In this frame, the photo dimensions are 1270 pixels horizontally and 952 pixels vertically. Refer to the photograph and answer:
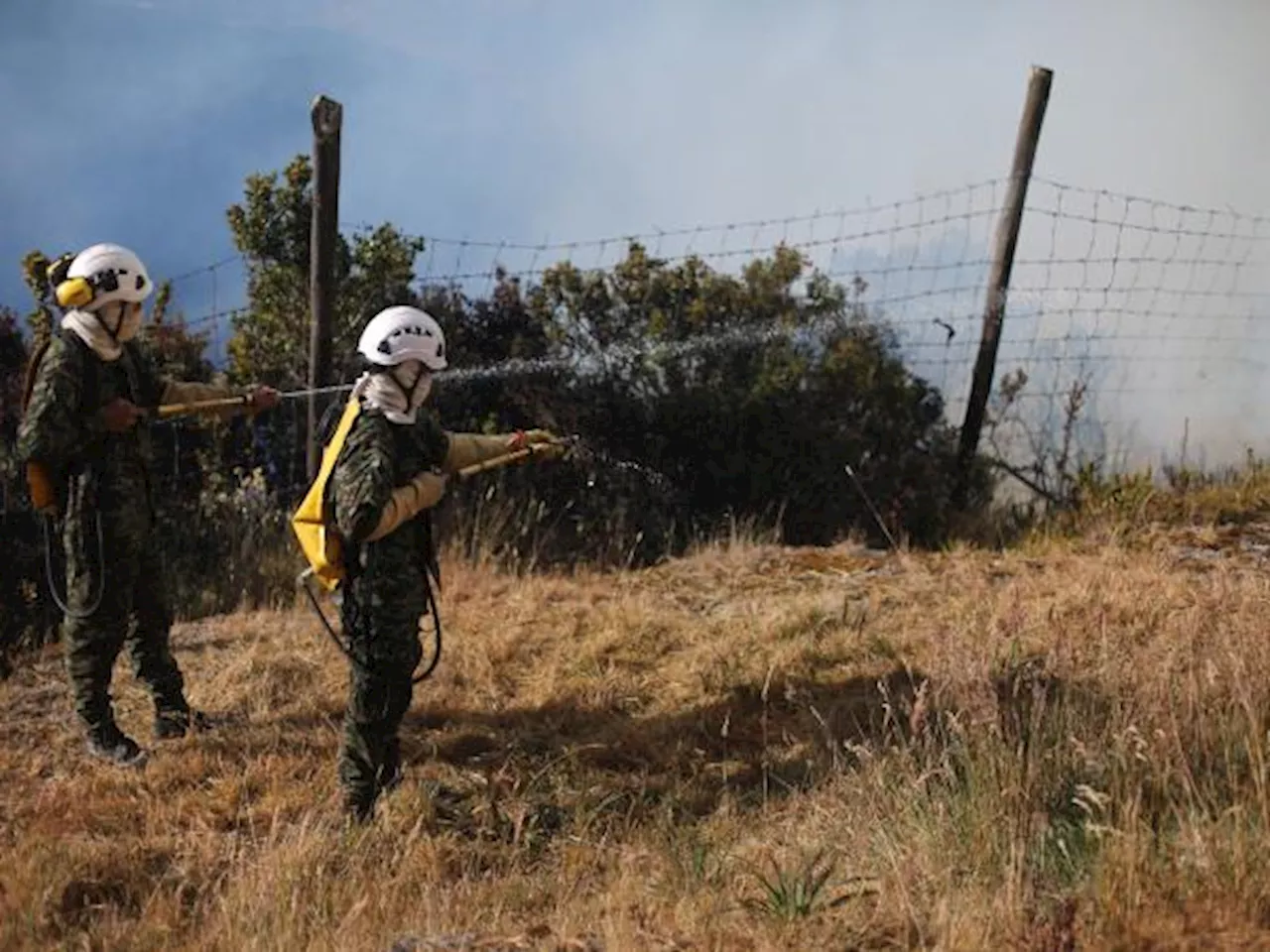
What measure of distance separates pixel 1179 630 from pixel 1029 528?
3.31 metres

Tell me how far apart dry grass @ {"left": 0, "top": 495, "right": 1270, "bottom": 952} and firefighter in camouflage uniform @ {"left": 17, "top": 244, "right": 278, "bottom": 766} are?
366 millimetres

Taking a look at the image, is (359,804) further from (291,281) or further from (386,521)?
(291,281)

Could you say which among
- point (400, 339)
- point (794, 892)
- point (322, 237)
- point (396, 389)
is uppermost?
point (322, 237)

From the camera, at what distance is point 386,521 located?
4.75 m

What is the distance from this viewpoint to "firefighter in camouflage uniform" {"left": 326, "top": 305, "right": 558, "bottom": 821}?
4.80 metres

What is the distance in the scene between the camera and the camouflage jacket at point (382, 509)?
4.74m

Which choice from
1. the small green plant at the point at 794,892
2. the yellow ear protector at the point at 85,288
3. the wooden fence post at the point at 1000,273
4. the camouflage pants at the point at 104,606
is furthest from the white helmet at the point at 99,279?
the wooden fence post at the point at 1000,273

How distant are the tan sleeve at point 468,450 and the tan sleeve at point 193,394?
1226 millimetres

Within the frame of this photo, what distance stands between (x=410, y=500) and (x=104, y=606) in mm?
1660

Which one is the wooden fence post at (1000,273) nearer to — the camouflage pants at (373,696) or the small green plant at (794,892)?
the camouflage pants at (373,696)

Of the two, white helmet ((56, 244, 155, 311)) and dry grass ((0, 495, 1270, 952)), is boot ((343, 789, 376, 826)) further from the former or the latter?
white helmet ((56, 244, 155, 311))

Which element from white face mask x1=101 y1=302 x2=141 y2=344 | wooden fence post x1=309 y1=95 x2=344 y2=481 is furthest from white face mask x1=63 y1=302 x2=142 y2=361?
wooden fence post x1=309 y1=95 x2=344 y2=481

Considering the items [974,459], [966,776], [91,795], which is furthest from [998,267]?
[91,795]

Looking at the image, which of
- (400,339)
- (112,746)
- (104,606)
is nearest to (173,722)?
(112,746)
